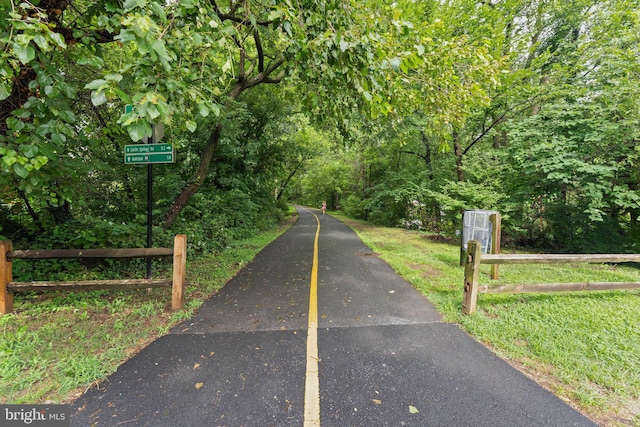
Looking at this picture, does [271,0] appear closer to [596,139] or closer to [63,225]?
[63,225]

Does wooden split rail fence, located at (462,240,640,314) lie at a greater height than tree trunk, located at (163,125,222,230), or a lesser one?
lesser

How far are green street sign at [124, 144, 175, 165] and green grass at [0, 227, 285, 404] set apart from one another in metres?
2.25

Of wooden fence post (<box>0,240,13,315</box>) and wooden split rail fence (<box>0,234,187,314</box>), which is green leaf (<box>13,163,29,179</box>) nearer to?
wooden split rail fence (<box>0,234,187,314</box>)

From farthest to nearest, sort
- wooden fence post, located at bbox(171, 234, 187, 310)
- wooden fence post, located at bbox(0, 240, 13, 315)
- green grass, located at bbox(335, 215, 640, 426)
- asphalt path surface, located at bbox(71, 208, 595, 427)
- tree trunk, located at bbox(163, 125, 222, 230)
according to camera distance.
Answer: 1. tree trunk, located at bbox(163, 125, 222, 230)
2. wooden fence post, located at bbox(171, 234, 187, 310)
3. wooden fence post, located at bbox(0, 240, 13, 315)
4. green grass, located at bbox(335, 215, 640, 426)
5. asphalt path surface, located at bbox(71, 208, 595, 427)

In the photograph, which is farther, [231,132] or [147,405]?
[231,132]

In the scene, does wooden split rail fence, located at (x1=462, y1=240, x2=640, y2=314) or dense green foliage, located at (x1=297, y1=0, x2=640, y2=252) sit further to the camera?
dense green foliage, located at (x1=297, y1=0, x2=640, y2=252)

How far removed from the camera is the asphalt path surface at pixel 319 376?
6.27 ft

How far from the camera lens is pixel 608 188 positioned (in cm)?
A: 659

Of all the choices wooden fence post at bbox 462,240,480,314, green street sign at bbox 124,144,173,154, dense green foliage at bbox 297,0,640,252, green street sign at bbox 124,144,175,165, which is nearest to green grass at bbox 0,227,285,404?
green street sign at bbox 124,144,175,165

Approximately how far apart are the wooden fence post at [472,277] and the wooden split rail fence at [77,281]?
4.20m

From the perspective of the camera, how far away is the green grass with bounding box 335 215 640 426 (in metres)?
2.16

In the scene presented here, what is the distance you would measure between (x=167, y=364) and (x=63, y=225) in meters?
4.65

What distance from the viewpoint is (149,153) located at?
3.96 metres

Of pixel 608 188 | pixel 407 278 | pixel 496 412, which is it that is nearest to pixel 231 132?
pixel 407 278
